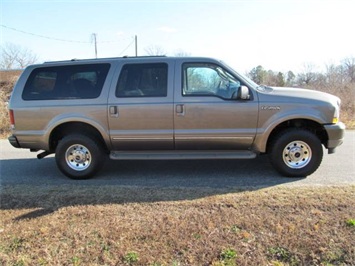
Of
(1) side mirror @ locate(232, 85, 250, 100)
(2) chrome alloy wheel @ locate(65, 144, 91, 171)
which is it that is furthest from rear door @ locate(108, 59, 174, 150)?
(1) side mirror @ locate(232, 85, 250, 100)

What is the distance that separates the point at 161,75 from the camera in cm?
529

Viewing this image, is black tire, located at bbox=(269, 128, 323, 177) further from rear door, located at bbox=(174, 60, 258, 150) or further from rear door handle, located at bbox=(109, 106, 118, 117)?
rear door handle, located at bbox=(109, 106, 118, 117)

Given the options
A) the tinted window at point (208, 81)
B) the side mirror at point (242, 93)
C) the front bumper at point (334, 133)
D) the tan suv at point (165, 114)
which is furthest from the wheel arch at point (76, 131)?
the front bumper at point (334, 133)

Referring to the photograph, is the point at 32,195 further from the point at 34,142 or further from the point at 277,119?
the point at 277,119

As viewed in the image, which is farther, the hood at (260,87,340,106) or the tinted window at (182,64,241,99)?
the tinted window at (182,64,241,99)

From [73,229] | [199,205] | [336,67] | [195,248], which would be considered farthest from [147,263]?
[336,67]

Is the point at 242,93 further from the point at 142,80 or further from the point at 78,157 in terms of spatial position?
the point at 78,157

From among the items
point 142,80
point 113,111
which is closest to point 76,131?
point 113,111

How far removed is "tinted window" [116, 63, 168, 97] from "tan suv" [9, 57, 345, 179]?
0.05 feet

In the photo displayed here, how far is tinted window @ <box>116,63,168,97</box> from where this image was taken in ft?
17.3

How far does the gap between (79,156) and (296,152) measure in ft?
12.1

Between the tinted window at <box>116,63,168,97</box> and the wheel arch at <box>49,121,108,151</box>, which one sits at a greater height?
the tinted window at <box>116,63,168,97</box>

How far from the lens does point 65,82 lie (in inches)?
215

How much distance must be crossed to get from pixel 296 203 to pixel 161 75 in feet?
9.39
